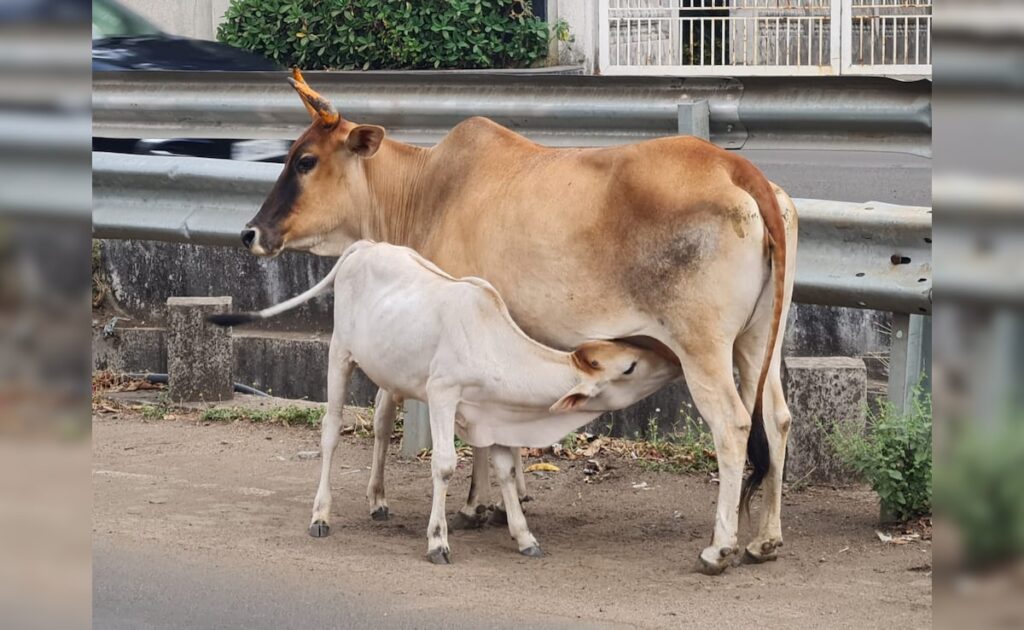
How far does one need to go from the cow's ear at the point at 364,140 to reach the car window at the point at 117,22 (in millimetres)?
5908

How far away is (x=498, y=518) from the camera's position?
5691 mm

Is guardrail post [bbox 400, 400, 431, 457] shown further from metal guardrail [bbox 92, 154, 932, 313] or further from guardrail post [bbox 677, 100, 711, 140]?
guardrail post [bbox 677, 100, 711, 140]

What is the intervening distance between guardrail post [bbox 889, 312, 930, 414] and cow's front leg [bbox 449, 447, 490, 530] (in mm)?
1645

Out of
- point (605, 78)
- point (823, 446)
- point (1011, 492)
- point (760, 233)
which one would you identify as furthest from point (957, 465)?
point (605, 78)

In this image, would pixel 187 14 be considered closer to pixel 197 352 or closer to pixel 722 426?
Answer: pixel 197 352

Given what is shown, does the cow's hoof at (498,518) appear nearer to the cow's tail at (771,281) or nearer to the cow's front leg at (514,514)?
the cow's front leg at (514,514)

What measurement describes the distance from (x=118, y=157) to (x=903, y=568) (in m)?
4.59

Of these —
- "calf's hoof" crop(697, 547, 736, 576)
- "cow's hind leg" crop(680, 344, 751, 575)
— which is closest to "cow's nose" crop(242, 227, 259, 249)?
"cow's hind leg" crop(680, 344, 751, 575)

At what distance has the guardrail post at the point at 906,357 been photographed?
18.3 feet

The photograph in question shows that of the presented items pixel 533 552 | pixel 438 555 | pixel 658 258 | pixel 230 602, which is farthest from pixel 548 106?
pixel 230 602

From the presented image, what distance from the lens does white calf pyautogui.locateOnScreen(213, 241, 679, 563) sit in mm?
5016

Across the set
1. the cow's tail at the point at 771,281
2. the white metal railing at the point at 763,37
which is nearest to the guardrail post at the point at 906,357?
the cow's tail at the point at 771,281

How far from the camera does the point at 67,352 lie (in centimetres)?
117

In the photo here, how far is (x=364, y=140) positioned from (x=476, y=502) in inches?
61.3
